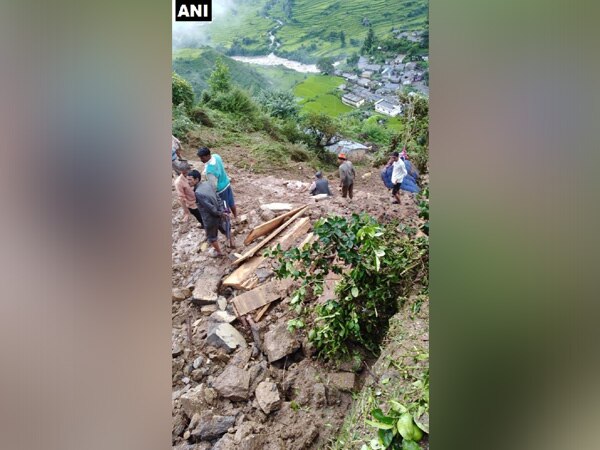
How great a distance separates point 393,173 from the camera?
205cm

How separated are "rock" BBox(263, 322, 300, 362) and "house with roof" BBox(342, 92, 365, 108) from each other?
4.10 ft

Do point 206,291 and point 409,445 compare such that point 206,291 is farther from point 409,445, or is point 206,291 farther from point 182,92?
point 409,445

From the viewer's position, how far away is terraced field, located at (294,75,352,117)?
2.08m

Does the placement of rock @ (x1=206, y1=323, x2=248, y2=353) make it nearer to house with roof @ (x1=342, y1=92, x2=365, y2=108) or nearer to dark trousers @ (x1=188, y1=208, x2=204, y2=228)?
dark trousers @ (x1=188, y1=208, x2=204, y2=228)

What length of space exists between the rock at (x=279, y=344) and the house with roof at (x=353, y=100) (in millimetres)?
1250

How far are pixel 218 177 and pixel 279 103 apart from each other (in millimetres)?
517

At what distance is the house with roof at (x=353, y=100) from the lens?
208 cm

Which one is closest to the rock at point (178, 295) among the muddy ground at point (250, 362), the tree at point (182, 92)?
the muddy ground at point (250, 362)

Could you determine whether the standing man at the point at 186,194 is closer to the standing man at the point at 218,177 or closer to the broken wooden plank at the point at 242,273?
the standing man at the point at 218,177

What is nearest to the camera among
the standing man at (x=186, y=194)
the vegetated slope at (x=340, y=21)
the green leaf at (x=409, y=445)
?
the green leaf at (x=409, y=445)

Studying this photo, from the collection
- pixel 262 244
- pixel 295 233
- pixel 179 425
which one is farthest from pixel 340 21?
pixel 179 425
